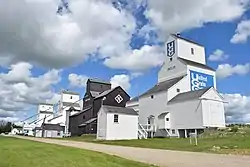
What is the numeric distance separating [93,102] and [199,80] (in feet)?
78.8

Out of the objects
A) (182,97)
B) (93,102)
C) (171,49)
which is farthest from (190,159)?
(93,102)

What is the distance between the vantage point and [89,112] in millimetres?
63156

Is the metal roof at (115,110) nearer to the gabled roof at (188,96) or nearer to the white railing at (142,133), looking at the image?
the white railing at (142,133)

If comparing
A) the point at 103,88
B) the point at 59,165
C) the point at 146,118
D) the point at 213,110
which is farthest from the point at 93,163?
the point at 103,88

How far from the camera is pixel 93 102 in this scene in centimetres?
6231

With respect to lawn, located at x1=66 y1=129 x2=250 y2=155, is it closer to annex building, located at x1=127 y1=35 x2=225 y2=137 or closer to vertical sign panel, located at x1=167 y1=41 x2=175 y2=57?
annex building, located at x1=127 y1=35 x2=225 y2=137

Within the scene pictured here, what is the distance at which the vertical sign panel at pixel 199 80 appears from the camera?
160 ft

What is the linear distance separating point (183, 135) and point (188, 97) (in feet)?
20.7

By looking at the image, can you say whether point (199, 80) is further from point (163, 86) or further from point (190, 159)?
point (190, 159)

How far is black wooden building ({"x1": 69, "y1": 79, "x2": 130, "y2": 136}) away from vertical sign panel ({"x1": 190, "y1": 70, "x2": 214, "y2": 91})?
18.1 m

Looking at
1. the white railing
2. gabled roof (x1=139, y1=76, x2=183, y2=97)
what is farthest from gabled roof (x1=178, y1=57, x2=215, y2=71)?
the white railing

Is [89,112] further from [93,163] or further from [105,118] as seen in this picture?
[93,163]

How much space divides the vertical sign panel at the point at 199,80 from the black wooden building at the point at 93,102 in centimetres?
1807

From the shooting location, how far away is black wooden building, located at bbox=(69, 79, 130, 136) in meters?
59.0
